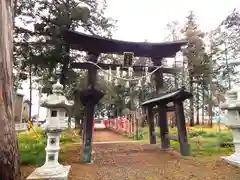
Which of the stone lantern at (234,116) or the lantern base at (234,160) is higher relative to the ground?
the stone lantern at (234,116)

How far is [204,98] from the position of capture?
20.6m

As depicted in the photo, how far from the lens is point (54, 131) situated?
4.00m

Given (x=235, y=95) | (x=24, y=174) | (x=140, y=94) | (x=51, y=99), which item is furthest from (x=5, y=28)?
(x=140, y=94)

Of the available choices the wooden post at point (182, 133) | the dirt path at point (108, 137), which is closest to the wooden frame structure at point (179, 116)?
the wooden post at point (182, 133)

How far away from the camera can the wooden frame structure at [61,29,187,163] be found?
5574mm

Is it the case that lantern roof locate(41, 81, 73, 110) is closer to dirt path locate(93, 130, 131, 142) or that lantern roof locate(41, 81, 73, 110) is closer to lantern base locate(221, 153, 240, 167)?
→ lantern base locate(221, 153, 240, 167)

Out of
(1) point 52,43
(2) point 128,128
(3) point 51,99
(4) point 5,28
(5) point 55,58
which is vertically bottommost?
(2) point 128,128

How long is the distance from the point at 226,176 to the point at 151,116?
460 cm

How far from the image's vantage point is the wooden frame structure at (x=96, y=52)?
5.57 metres

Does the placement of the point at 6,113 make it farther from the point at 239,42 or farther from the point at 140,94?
the point at 140,94

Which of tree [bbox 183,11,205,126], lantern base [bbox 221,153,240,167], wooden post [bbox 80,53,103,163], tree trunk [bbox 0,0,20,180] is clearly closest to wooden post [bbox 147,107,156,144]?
wooden post [bbox 80,53,103,163]

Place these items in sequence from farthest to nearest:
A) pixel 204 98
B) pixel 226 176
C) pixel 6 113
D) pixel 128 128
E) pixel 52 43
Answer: pixel 204 98, pixel 128 128, pixel 52 43, pixel 226 176, pixel 6 113

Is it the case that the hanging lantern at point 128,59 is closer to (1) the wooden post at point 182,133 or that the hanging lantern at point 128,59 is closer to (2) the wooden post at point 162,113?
(2) the wooden post at point 162,113

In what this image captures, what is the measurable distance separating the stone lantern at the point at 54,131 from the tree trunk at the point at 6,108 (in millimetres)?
838
